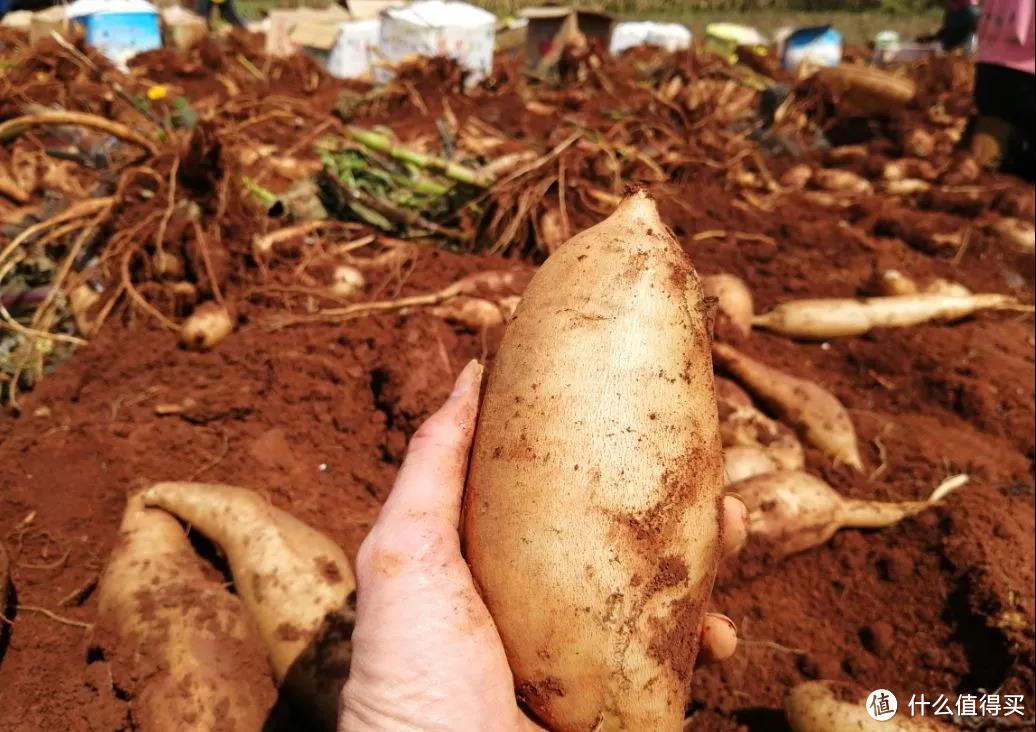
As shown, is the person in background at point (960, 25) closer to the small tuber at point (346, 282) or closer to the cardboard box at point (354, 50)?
the cardboard box at point (354, 50)

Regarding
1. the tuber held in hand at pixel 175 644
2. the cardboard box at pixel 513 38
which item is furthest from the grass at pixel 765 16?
the tuber held in hand at pixel 175 644

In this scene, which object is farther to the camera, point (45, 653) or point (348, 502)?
point (348, 502)

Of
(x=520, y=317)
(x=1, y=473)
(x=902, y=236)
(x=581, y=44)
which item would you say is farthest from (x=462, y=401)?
(x=581, y=44)

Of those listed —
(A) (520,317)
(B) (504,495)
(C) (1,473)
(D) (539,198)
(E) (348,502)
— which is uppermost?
(A) (520,317)

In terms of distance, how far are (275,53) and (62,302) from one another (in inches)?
268

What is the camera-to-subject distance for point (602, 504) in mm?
1342

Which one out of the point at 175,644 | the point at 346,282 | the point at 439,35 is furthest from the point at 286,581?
the point at 439,35

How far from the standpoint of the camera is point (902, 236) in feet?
15.3

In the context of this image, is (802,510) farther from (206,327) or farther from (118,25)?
(118,25)

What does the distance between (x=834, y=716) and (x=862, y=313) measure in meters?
2.31

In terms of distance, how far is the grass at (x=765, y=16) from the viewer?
1755cm

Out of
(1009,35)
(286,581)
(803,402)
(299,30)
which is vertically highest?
(1009,35)

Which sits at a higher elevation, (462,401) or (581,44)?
(462,401)

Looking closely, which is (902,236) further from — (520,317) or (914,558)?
(520,317)
